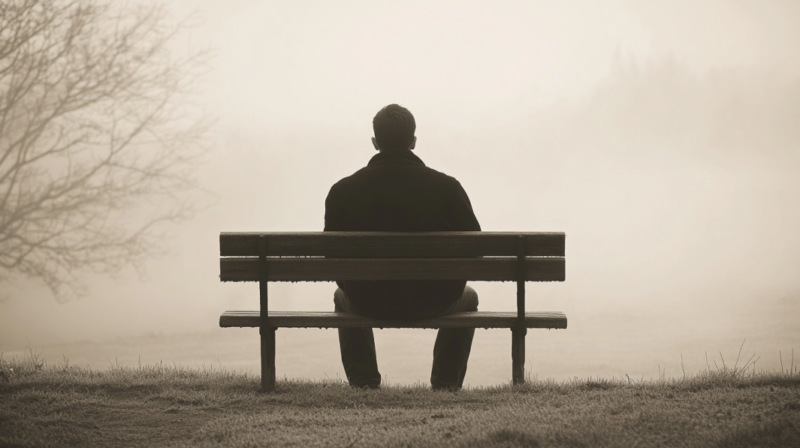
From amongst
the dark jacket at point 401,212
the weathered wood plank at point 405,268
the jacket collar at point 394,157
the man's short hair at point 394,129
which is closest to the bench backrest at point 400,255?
the weathered wood plank at point 405,268

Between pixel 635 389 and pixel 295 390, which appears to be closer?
pixel 635 389

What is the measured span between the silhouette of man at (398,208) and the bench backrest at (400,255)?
5.4 inches

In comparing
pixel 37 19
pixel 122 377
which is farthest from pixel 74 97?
pixel 122 377

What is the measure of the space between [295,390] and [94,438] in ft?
4.12

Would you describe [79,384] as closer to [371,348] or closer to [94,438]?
[94,438]

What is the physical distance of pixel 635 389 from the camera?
13.7 ft

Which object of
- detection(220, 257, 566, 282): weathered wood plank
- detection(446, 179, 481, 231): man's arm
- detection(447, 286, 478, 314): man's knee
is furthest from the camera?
detection(447, 286, 478, 314): man's knee

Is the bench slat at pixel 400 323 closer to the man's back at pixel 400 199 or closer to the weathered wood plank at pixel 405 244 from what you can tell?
the weathered wood plank at pixel 405 244

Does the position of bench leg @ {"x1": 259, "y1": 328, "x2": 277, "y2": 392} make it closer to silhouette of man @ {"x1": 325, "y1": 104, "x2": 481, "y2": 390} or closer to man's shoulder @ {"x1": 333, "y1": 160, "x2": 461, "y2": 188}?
silhouette of man @ {"x1": 325, "y1": 104, "x2": 481, "y2": 390}

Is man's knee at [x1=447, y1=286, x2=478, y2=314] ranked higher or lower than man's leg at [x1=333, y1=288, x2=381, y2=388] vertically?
higher

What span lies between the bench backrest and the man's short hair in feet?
1.92

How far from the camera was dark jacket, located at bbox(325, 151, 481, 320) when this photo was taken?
442 centimetres

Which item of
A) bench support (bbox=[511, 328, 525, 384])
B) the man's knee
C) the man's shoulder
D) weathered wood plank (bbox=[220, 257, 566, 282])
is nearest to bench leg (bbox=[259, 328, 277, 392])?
weathered wood plank (bbox=[220, 257, 566, 282])

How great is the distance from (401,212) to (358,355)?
99 cm
